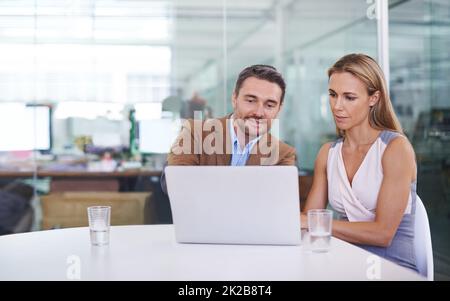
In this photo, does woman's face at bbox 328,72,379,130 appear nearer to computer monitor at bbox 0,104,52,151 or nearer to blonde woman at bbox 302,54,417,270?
blonde woman at bbox 302,54,417,270

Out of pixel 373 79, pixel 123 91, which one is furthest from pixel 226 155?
pixel 123 91

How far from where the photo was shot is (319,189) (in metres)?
2.60

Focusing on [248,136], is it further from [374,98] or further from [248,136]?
[374,98]

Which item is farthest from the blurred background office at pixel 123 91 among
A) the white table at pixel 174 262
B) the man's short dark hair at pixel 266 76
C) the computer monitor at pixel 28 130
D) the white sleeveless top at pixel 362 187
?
the white table at pixel 174 262

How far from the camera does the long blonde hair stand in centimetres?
252

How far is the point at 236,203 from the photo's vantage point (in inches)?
71.3

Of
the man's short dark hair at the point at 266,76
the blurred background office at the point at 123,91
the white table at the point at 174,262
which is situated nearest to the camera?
the white table at the point at 174,262

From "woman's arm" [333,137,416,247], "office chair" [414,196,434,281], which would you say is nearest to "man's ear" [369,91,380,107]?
"woman's arm" [333,137,416,247]

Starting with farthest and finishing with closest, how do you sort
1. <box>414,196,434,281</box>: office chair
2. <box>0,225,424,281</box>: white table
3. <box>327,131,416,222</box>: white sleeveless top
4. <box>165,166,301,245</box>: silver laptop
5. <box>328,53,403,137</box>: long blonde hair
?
<box>328,53,403,137</box>: long blonde hair, <box>327,131,416,222</box>: white sleeveless top, <box>414,196,434,281</box>: office chair, <box>165,166,301,245</box>: silver laptop, <box>0,225,424,281</box>: white table

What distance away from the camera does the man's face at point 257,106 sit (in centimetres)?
305

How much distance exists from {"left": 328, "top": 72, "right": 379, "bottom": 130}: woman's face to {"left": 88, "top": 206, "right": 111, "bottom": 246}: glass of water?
111cm

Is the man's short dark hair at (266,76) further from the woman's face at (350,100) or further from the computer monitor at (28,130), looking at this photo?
the computer monitor at (28,130)

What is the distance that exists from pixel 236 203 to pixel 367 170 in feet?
2.76
